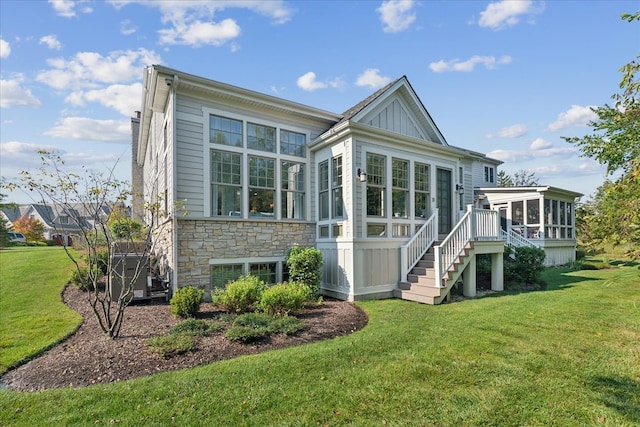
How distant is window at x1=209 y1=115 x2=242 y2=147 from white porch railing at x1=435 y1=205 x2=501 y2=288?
19.1 feet

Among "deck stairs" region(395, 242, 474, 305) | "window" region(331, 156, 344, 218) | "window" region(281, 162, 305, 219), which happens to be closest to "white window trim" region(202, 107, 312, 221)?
"window" region(281, 162, 305, 219)

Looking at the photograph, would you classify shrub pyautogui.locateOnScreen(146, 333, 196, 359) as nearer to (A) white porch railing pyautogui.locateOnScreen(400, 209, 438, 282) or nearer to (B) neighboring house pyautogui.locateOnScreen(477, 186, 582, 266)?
(A) white porch railing pyautogui.locateOnScreen(400, 209, 438, 282)

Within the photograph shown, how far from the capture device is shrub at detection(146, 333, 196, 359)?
4.48m

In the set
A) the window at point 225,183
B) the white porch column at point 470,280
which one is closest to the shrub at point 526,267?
the white porch column at point 470,280

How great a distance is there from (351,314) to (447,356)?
251cm

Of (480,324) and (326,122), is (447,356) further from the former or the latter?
(326,122)

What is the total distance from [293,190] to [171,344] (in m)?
5.58

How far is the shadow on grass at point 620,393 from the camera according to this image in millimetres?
3133

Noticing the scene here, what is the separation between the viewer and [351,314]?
21.9 feet

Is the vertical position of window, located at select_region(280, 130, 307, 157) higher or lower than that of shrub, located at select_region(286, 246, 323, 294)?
higher

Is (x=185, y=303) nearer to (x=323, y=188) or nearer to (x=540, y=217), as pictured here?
(x=323, y=188)

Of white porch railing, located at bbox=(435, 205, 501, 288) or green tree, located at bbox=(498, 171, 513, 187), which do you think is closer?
white porch railing, located at bbox=(435, 205, 501, 288)

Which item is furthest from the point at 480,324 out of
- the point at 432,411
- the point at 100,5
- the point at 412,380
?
the point at 100,5

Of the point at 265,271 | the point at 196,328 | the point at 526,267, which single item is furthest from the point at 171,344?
the point at 526,267
